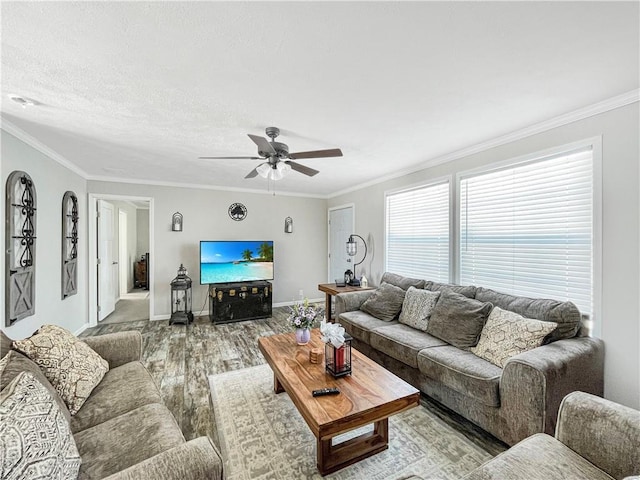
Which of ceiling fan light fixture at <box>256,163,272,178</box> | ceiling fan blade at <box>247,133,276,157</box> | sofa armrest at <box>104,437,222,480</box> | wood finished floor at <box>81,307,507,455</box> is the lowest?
wood finished floor at <box>81,307,507,455</box>

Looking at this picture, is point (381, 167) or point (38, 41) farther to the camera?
point (381, 167)

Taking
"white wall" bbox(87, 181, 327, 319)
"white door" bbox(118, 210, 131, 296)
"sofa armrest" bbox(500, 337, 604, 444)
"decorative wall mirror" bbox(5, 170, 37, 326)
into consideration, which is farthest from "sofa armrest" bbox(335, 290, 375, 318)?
"white door" bbox(118, 210, 131, 296)

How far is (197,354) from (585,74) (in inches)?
169

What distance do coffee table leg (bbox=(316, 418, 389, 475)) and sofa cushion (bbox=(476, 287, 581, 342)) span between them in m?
1.44

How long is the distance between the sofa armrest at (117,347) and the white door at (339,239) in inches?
149

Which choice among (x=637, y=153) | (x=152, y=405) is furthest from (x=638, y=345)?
(x=152, y=405)

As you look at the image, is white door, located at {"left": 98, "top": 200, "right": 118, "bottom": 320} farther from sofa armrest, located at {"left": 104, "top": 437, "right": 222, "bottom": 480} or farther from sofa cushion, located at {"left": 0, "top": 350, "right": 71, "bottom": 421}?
sofa armrest, located at {"left": 104, "top": 437, "right": 222, "bottom": 480}

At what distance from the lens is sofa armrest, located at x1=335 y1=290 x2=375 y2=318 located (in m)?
3.73

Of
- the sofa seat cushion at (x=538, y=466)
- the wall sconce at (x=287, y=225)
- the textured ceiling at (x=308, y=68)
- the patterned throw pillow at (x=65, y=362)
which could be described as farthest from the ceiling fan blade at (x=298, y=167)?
the wall sconce at (x=287, y=225)

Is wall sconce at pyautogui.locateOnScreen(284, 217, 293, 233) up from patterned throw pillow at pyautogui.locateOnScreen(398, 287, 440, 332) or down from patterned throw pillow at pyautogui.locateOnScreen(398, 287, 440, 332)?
up

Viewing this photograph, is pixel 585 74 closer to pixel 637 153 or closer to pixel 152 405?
pixel 637 153

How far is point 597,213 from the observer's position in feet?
7.16

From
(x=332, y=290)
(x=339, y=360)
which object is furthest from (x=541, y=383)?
(x=332, y=290)

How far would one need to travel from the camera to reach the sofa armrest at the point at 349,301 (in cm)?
373
